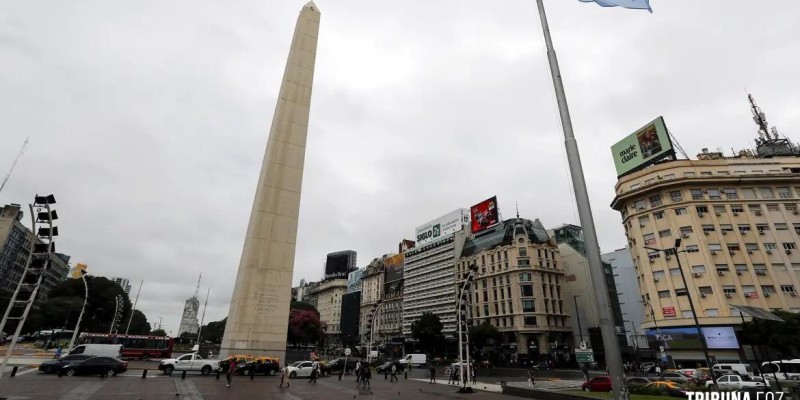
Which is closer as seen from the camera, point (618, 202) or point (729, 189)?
point (729, 189)

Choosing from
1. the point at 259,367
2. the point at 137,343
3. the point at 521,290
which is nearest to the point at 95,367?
the point at 259,367

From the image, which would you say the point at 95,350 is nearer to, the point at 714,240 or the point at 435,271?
the point at 714,240

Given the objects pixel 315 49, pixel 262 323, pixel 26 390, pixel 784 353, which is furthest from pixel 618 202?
pixel 26 390

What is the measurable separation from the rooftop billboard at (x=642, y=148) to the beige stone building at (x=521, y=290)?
991 inches

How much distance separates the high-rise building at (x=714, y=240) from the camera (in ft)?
153

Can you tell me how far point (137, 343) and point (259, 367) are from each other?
23548 mm

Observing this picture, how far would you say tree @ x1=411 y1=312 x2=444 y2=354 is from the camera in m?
77.1

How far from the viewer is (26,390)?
1738 cm

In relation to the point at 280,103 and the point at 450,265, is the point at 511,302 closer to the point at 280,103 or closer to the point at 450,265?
the point at 450,265

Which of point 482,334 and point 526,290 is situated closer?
point 482,334

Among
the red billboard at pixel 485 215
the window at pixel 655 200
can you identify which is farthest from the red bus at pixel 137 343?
the window at pixel 655 200

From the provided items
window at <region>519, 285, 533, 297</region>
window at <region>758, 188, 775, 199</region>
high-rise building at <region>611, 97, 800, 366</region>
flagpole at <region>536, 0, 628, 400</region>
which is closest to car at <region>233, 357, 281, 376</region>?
flagpole at <region>536, 0, 628, 400</region>

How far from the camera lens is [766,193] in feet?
173

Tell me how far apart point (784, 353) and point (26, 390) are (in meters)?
62.1
